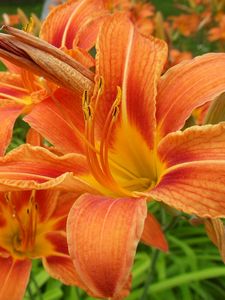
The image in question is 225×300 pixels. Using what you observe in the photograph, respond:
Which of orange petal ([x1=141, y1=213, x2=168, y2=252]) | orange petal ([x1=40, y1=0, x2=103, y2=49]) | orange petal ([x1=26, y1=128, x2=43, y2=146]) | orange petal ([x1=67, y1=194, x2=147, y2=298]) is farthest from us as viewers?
orange petal ([x1=40, y1=0, x2=103, y2=49])

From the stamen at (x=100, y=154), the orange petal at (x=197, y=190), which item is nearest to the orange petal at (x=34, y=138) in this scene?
the stamen at (x=100, y=154)

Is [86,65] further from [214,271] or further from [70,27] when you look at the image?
[214,271]

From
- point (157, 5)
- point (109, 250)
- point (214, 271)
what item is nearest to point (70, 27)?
point (109, 250)

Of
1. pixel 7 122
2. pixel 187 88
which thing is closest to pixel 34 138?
pixel 7 122

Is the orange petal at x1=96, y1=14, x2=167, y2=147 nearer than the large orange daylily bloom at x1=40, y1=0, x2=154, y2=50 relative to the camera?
Yes

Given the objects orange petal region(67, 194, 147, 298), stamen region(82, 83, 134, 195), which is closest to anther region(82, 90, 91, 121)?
stamen region(82, 83, 134, 195)

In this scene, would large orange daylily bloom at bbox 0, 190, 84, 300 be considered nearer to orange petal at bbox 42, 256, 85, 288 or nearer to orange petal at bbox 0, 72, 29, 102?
orange petal at bbox 42, 256, 85, 288
